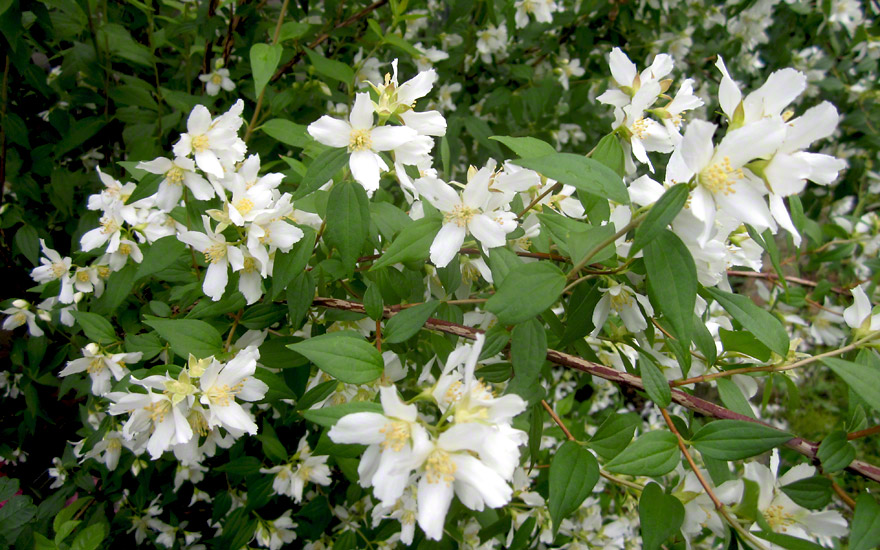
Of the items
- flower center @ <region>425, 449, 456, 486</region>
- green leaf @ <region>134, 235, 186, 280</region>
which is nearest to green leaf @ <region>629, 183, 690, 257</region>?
flower center @ <region>425, 449, 456, 486</region>

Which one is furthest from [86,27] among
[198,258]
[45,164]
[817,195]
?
[817,195]

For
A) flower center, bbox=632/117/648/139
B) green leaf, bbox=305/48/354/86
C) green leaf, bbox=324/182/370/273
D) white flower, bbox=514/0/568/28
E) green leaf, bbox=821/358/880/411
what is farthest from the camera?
white flower, bbox=514/0/568/28

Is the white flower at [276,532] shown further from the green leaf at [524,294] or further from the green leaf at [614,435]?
the green leaf at [524,294]

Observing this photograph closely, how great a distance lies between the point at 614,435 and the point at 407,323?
0.39 m

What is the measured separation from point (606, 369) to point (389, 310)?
1.32 ft

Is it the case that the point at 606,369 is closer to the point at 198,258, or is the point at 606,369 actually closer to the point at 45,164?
the point at 198,258

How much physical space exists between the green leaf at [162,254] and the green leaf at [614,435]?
2.68 ft

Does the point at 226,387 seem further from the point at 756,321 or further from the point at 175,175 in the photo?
the point at 756,321

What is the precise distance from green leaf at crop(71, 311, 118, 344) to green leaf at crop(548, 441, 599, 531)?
0.96 metres

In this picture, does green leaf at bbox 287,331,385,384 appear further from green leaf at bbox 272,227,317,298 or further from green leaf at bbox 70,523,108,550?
green leaf at bbox 70,523,108,550

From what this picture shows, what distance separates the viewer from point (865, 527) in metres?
0.81

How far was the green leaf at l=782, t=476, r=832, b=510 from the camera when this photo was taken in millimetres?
872

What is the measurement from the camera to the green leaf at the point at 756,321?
841 mm

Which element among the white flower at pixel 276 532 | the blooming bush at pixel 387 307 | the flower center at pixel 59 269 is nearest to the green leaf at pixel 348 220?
the blooming bush at pixel 387 307
